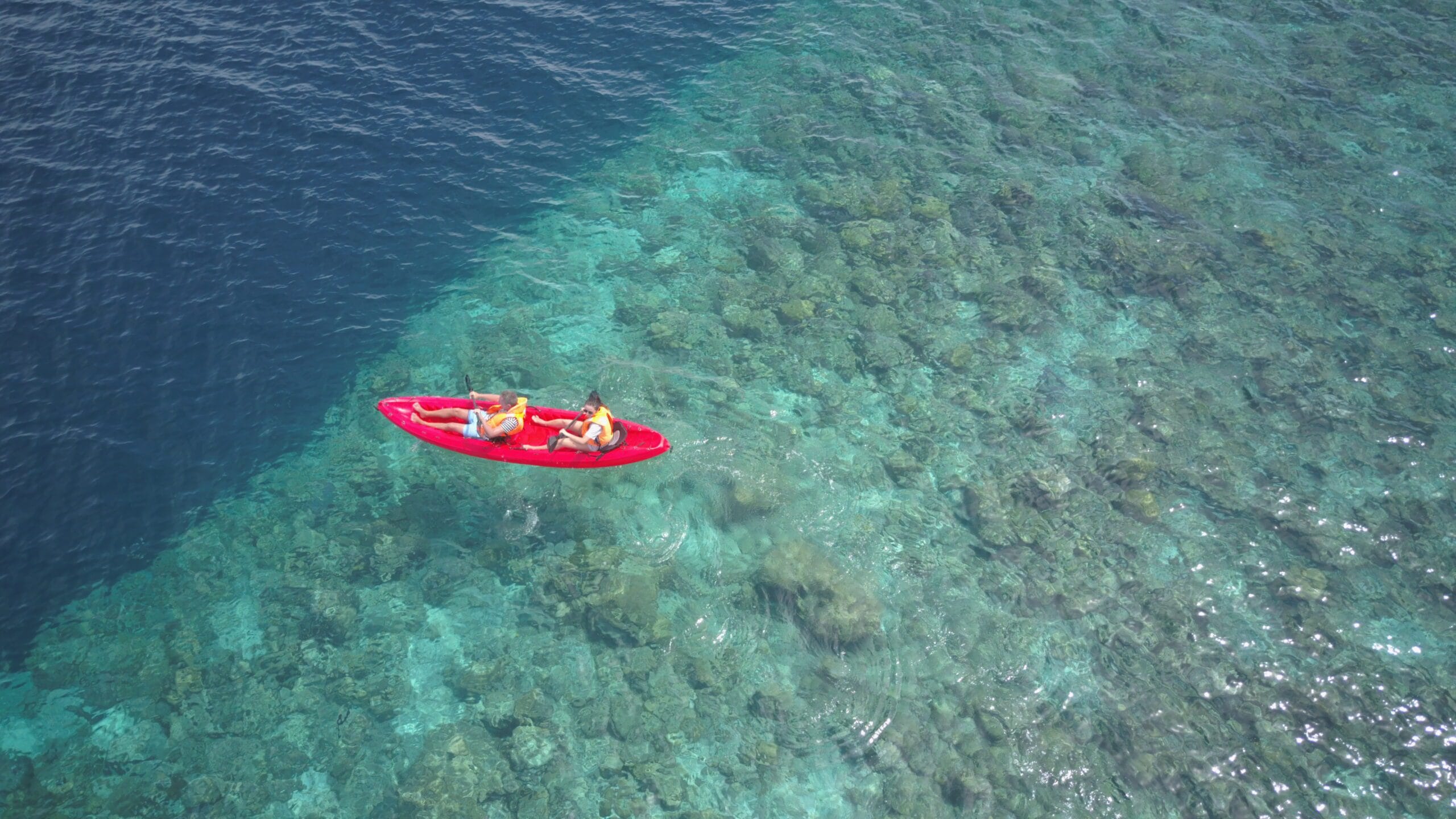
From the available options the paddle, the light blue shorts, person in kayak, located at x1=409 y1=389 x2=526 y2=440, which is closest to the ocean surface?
person in kayak, located at x1=409 y1=389 x2=526 y2=440

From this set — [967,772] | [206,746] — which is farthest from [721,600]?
[206,746]

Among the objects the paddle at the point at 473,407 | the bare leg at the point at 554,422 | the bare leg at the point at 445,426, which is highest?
the paddle at the point at 473,407

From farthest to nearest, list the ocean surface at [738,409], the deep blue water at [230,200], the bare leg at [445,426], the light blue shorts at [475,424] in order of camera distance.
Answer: the deep blue water at [230,200] < the bare leg at [445,426] < the light blue shorts at [475,424] < the ocean surface at [738,409]

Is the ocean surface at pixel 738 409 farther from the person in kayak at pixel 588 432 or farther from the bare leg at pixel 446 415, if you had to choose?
the person in kayak at pixel 588 432

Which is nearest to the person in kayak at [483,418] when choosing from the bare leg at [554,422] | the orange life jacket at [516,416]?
the orange life jacket at [516,416]

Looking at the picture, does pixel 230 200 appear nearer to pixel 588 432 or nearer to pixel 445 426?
pixel 445 426

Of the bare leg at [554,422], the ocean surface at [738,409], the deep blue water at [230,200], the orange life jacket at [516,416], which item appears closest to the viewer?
the ocean surface at [738,409]

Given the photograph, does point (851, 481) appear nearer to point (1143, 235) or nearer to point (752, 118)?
A: point (1143, 235)
